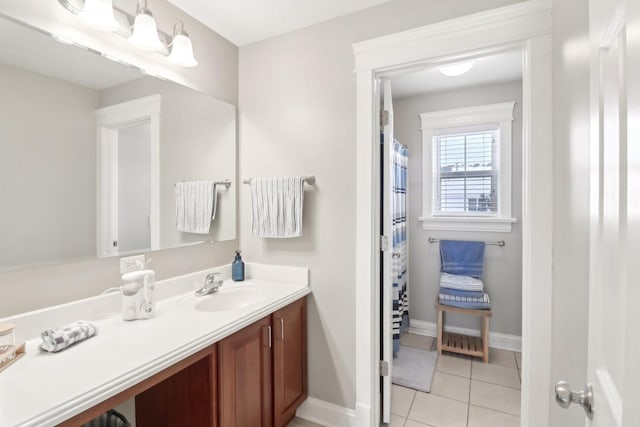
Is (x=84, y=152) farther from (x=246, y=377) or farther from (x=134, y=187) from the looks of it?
(x=246, y=377)

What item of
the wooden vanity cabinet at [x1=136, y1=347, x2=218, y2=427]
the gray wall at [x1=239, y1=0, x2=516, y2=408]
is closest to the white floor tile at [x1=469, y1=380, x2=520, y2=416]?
the gray wall at [x1=239, y1=0, x2=516, y2=408]

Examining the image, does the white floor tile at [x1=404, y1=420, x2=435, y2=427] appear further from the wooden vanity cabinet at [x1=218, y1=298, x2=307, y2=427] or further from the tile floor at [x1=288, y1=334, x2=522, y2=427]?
the wooden vanity cabinet at [x1=218, y1=298, x2=307, y2=427]

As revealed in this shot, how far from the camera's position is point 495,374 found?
237 centimetres

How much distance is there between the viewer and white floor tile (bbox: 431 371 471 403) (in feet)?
6.92

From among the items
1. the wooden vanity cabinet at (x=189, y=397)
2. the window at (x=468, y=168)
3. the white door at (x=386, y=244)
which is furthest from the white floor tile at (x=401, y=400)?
the window at (x=468, y=168)

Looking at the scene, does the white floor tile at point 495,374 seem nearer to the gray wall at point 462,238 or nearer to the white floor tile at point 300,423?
the gray wall at point 462,238

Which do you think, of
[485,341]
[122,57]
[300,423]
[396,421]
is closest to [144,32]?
[122,57]

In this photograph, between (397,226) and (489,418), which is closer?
(489,418)

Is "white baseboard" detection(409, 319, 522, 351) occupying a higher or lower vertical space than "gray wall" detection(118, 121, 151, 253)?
lower

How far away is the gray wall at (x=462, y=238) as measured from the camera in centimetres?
271

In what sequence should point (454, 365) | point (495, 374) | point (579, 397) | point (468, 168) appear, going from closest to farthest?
point (579, 397)
point (495, 374)
point (454, 365)
point (468, 168)

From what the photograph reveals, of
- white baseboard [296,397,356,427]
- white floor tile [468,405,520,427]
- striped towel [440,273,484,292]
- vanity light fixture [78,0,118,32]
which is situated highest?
vanity light fixture [78,0,118,32]

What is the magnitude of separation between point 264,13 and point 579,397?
6.95ft

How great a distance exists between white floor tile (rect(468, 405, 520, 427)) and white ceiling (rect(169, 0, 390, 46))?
2593 mm
